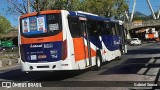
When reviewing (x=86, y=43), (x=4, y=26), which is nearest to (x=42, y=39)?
(x=86, y=43)

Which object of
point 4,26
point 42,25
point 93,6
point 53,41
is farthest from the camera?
point 4,26

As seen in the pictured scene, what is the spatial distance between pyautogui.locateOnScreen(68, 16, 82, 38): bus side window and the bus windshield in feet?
2.05

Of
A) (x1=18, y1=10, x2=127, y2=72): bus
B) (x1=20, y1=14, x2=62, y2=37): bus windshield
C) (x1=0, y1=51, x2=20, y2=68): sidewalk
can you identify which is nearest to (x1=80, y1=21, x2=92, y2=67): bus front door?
(x1=18, y1=10, x2=127, y2=72): bus

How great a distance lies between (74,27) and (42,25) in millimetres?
1481

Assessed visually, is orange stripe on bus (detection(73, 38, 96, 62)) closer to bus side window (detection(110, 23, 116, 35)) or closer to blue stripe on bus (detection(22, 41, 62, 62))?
blue stripe on bus (detection(22, 41, 62, 62))

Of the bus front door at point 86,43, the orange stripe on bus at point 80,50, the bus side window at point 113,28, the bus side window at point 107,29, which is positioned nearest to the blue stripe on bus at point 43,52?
the orange stripe on bus at point 80,50

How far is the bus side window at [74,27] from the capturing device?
16573 mm

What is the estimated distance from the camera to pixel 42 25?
16391 mm

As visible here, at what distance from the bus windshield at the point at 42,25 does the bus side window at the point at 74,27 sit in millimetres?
→ 623

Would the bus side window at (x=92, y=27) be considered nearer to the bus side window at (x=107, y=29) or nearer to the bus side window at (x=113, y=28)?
the bus side window at (x=107, y=29)

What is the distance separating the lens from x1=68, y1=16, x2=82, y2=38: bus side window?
16573 millimetres

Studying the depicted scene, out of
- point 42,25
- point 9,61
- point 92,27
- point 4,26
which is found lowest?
point 4,26

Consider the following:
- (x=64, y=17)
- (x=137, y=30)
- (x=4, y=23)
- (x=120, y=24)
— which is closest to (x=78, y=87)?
(x=64, y=17)

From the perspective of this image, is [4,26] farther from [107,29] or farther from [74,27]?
[74,27]
